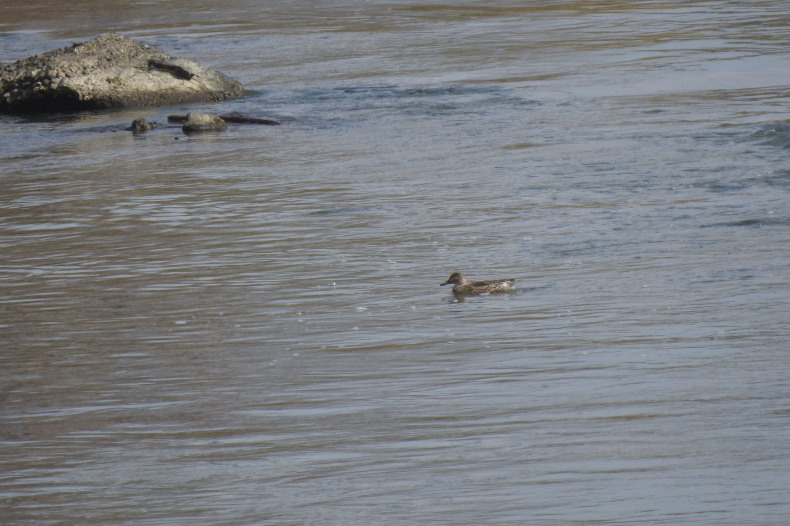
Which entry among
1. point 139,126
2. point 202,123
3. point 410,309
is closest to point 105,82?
point 139,126

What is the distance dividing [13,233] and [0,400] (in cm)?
374

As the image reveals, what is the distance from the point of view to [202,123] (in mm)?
13133

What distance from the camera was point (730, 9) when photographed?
2027 cm

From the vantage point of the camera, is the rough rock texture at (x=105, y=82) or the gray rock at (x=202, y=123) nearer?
the gray rock at (x=202, y=123)

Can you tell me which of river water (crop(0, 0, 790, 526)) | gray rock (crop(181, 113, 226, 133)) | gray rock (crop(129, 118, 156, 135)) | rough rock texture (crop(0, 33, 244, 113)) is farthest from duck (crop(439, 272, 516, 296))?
rough rock texture (crop(0, 33, 244, 113))

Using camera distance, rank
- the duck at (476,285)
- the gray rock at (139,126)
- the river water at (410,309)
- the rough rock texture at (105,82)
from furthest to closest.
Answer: the rough rock texture at (105,82)
the gray rock at (139,126)
the duck at (476,285)
the river water at (410,309)

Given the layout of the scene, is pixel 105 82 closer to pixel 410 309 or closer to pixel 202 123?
pixel 202 123

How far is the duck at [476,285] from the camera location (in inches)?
266

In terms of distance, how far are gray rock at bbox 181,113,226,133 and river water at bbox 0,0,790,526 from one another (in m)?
0.27

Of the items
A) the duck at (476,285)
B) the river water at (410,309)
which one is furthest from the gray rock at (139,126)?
the duck at (476,285)

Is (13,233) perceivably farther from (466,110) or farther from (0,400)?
(466,110)

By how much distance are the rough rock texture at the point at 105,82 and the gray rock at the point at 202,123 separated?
6.49 feet

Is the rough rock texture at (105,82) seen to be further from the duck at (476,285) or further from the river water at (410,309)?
the duck at (476,285)

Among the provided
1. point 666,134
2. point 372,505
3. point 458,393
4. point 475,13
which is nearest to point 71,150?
point 666,134
